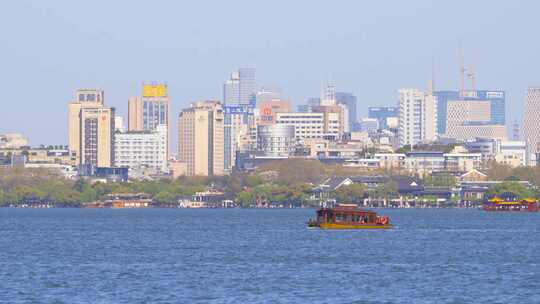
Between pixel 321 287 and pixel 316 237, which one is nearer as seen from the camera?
pixel 321 287

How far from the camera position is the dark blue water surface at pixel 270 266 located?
2977 inches

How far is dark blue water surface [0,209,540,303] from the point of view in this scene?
75625mm

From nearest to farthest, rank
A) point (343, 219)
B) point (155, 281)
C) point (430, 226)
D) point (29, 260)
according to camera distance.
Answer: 1. point (155, 281)
2. point (29, 260)
3. point (343, 219)
4. point (430, 226)

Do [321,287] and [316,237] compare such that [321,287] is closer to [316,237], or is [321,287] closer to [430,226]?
[316,237]

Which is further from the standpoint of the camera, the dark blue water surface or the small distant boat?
the small distant boat

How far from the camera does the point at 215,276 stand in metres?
84.6

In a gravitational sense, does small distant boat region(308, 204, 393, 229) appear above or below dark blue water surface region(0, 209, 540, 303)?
above

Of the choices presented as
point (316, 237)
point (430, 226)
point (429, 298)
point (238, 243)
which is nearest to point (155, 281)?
point (429, 298)

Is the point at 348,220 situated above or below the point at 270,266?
above

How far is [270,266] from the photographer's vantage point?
91375 millimetres

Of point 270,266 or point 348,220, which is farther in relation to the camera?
point 348,220

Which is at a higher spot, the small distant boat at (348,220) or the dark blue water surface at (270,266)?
the small distant boat at (348,220)

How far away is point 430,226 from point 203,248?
4837 centimetres

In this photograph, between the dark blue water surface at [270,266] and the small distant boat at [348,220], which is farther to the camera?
the small distant boat at [348,220]
